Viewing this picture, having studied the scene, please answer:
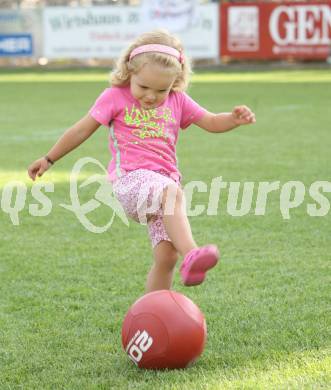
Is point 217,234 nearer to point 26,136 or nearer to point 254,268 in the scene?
point 254,268

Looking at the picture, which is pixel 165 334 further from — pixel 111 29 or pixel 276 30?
pixel 111 29

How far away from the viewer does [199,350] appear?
4.05 metres

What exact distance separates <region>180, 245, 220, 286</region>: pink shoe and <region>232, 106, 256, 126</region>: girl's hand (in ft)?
2.48

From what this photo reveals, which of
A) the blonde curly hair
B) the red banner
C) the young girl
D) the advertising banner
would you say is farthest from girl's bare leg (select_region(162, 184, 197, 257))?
the advertising banner

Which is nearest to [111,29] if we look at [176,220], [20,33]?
[20,33]

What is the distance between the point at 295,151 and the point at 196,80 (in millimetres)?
12700

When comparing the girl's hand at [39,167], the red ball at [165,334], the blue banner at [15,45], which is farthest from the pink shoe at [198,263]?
the blue banner at [15,45]

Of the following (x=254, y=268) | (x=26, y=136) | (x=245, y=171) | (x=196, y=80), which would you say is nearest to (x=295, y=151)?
(x=245, y=171)

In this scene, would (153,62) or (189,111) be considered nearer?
(153,62)

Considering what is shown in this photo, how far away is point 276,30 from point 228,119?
21.8 metres

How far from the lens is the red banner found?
2573 cm

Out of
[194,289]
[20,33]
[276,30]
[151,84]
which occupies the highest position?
[151,84]

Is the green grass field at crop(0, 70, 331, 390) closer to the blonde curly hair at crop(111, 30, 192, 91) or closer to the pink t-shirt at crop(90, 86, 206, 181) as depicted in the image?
the pink t-shirt at crop(90, 86, 206, 181)

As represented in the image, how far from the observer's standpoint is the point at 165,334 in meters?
4.01
